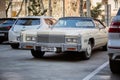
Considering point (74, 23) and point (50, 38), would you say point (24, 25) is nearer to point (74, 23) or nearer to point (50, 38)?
point (74, 23)

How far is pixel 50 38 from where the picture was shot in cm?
1280

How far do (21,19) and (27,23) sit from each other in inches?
19.8

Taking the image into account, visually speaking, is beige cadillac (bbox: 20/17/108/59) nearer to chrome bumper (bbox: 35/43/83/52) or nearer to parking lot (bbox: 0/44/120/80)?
chrome bumper (bbox: 35/43/83/52)

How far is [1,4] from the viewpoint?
32031 mm

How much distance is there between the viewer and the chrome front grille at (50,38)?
12672 millimetres

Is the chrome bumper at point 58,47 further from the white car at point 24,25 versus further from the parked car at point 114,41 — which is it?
the white car at point 24,25

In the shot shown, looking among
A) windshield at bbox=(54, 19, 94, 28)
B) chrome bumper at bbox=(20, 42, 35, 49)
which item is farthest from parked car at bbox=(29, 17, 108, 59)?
windshield at bbox=(54, 19, 94, 28)

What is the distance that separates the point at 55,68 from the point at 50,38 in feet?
6.18

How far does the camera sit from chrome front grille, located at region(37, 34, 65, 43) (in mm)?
12672

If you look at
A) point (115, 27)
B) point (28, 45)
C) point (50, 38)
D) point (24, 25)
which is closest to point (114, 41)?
point (115, 27)

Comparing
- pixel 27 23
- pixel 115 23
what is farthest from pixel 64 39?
pixel 27 23

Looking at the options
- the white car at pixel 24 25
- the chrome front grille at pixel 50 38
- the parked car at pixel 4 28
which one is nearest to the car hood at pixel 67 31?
the chrome front grille at pixel 50 38

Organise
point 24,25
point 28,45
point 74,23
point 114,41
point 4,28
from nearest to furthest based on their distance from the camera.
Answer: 1. point 114,41
2. point 28,45
3. point 74,23
4. point 24,25
5. point 4,28

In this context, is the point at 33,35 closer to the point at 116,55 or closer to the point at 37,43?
the point at 37,43
